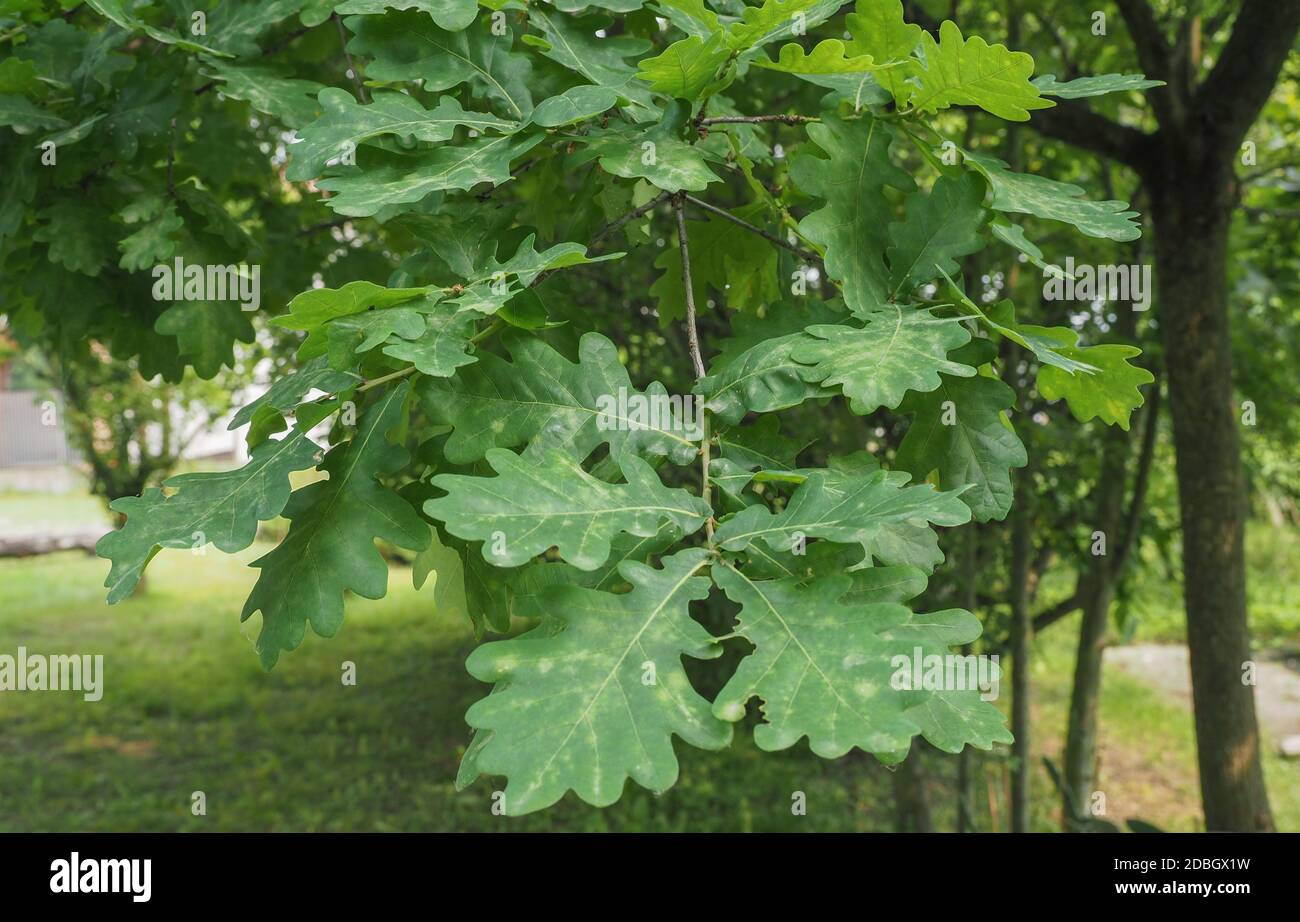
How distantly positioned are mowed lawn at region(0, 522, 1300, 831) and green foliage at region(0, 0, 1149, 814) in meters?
3.48

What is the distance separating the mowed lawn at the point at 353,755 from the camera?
536 centimetres

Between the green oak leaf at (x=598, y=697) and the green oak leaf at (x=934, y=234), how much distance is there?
58 cm

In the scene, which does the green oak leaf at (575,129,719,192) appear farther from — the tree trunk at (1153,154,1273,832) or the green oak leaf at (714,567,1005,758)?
the tree trunk at (1153,154,1273,832)

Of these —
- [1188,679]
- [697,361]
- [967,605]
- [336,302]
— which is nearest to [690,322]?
[697,361]

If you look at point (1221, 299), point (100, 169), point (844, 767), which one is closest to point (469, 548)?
point (100, 169)

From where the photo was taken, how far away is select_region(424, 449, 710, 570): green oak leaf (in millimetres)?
1031

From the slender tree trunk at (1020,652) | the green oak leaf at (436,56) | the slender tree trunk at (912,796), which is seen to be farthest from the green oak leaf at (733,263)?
the slender tree trunk at (912,796)

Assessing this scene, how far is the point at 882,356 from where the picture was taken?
48.1 inches

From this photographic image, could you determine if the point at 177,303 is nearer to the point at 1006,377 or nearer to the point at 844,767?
the point at 1006,377

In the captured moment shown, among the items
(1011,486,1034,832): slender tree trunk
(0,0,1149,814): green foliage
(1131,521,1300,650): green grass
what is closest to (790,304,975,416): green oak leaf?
(0,0,1149,814): green foliage

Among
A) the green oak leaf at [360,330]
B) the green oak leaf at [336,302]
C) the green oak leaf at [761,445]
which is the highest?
the green oak leaf at [336,302]

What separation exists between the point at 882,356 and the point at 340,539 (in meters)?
0.66

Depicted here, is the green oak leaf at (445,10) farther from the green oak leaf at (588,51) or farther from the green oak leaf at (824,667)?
the green oak leaf at (824,667)

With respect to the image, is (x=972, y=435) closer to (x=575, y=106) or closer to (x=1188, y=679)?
(x=575, y=106)
